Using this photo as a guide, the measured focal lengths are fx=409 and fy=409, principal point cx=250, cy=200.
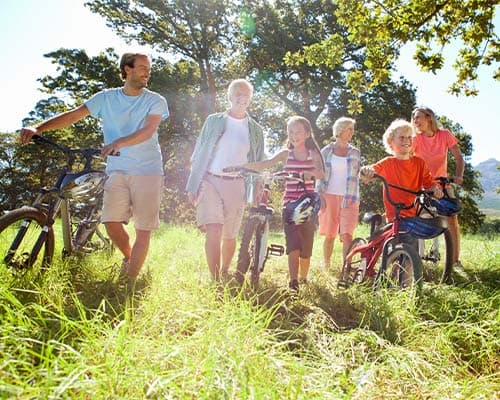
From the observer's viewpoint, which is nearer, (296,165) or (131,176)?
(131,176)

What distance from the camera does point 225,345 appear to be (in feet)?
6.24

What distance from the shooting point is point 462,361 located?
2.32 meters

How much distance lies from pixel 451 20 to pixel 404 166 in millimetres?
4617

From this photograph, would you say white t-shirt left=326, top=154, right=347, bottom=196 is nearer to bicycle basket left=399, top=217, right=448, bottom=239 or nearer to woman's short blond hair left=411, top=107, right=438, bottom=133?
woman's short blond hair left=411, top=107, right=438, bottom=133

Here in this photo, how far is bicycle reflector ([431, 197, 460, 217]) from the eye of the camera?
3.47m

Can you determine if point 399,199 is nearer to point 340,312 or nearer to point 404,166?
point 404,166

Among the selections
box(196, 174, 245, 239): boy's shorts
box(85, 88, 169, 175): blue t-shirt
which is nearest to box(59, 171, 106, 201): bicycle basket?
box(85, 88, 169, 175): blue t-shirt

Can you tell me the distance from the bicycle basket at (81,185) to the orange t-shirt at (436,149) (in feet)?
12.6

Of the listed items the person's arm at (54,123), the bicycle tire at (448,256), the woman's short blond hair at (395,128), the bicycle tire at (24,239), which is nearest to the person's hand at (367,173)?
the woman's short blond hair at (395,128)

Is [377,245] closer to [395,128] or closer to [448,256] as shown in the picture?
[448,256]

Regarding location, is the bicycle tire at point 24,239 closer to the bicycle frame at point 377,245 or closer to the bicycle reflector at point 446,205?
the bicycle frame at point 377,245

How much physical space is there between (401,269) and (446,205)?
663 millimetres

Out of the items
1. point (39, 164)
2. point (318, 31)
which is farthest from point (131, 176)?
point (39, 164)

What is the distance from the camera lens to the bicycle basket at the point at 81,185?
3.15 m
